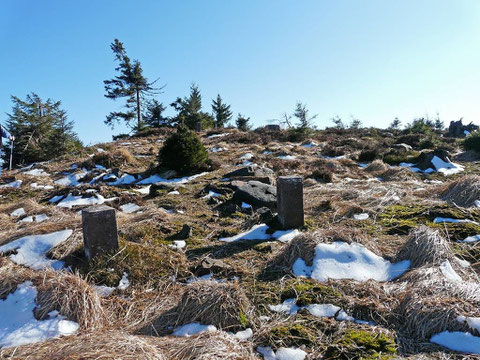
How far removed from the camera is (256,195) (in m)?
6.20

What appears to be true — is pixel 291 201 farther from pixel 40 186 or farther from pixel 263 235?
pixel 40 186

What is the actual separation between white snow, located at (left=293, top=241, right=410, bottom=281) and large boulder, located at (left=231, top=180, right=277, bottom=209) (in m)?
2.51

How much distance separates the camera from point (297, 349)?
2.20 meters

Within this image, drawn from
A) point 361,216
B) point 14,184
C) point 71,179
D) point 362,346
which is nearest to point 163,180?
point 71,179

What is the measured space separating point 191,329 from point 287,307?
2.75ft

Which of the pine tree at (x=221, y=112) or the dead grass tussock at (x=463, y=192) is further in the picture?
the pine tree at (x=221, y=112)

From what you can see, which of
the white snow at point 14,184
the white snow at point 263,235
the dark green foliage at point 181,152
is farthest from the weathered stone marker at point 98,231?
the white snow at point 14,184

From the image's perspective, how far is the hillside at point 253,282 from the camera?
86.3 inches

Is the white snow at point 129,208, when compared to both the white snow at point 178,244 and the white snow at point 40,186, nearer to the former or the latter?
the white snow at point 178,244

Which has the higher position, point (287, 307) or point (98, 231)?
point (98, 231)

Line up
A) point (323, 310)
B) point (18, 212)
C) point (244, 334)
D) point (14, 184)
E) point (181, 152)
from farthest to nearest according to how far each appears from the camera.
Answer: point (14, 184) → point (181, 152) → point (18, 212) → point (323, 310) → point (244, 334)

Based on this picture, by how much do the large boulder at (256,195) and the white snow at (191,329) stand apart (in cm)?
371

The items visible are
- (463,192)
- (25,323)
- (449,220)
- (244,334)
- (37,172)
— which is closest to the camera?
(244,334)

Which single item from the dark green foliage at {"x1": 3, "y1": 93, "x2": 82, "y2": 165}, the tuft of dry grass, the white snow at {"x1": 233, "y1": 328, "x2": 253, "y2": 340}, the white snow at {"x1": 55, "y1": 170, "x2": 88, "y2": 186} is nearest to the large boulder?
the tuft of dry grass
